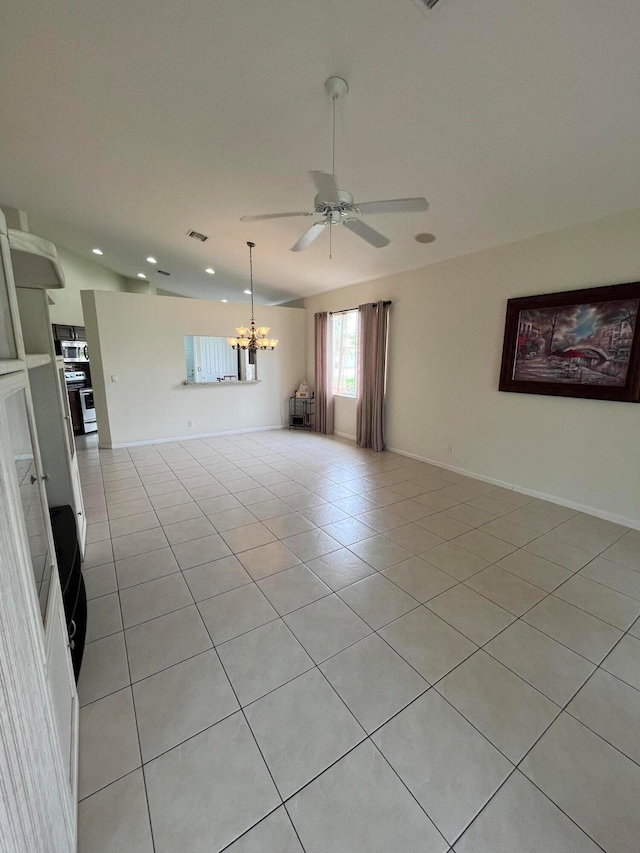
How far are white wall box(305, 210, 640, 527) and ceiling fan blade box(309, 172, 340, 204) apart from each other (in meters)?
2.67

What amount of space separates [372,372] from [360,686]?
4.60 m

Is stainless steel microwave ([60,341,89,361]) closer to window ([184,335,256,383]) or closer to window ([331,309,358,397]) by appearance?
window ([184,335,256,383])

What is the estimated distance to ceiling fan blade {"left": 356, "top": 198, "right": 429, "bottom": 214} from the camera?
7.01 ft

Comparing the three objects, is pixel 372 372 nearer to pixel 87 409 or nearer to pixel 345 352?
pixel 345 352

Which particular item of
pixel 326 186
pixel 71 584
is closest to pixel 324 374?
pixel 326 186

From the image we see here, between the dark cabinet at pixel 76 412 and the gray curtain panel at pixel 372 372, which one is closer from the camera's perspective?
the gray curtain panel at pixel 372 372

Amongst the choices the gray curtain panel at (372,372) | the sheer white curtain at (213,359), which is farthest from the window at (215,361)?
the gray curtain panel at (372,372)

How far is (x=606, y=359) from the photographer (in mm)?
3264

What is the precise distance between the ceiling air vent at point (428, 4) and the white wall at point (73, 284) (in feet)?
24.4

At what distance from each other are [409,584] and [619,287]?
3148 millimetres

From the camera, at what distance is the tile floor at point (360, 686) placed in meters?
1.22

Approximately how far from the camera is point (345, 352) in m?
6.60

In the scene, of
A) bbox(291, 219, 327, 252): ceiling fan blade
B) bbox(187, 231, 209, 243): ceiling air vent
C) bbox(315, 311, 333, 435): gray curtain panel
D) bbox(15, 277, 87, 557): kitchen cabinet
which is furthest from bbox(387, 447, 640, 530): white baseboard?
bbox(187, 231, 209, 243): ceiling air vent

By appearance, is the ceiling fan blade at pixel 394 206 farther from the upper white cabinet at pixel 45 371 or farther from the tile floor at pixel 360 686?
the tile floor at pixel 360 686
